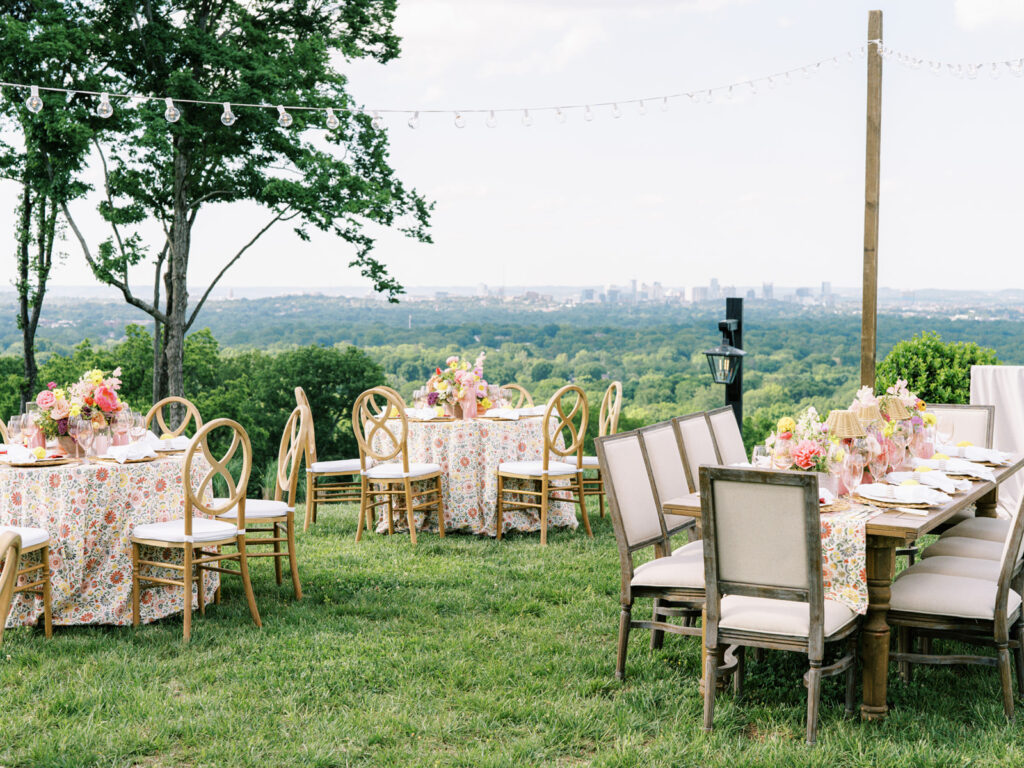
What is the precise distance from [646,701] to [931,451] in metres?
1.89

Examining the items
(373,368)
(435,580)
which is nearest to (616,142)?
(373,368)

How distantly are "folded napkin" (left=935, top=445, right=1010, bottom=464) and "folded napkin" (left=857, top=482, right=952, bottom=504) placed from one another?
1065 mm

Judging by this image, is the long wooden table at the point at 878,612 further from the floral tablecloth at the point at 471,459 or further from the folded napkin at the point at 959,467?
the floral tablecloth at the point at 471,459

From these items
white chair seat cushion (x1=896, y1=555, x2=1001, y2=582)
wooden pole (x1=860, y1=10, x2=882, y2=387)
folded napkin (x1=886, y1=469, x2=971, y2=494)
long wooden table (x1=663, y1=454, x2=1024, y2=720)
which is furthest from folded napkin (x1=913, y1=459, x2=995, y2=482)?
wooden pole (x1=860, y1=10, x2=882, y2=387)

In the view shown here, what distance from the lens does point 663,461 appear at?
3918 millimetres

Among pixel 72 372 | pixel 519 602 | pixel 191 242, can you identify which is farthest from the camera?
pixel 72 372

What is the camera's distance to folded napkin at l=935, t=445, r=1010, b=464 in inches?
165

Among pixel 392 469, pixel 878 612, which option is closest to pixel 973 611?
pixel 878 612

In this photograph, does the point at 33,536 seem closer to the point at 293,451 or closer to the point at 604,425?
the point at 293,451

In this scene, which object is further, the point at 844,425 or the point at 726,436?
the point at 726,436

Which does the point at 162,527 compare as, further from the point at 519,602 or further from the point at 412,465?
the point at 412,465

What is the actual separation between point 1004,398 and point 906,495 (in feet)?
11.6

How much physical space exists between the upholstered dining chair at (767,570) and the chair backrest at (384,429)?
3279 mm

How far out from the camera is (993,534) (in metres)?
4.00
